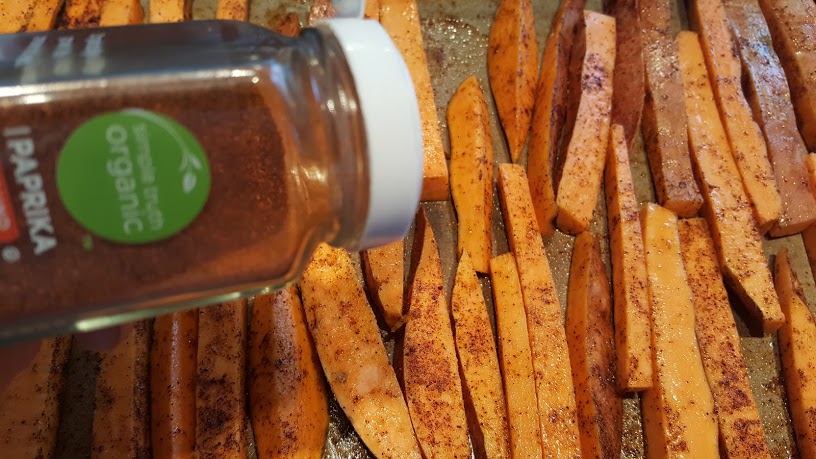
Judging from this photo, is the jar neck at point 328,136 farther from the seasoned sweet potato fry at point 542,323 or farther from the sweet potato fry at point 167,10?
the sweet potato fry at point 167,10

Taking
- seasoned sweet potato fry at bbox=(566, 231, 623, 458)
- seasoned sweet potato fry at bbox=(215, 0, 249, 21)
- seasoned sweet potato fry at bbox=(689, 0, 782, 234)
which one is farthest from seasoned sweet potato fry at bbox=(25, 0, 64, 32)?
seasoned sweet potato fry at bbox=(689, 0, 782, 234)

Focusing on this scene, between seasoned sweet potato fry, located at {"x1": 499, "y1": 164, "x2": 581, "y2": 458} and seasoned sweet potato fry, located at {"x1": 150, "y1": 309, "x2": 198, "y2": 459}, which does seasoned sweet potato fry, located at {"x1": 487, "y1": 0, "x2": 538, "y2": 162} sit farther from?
seasoned sweet potato fry, located at {"x1": 150, "y1": 309, "x2": 198, "y2": 459}

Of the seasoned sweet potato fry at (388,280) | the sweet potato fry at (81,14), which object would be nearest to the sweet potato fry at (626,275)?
the seasoned sweet potato fry at (388,280)

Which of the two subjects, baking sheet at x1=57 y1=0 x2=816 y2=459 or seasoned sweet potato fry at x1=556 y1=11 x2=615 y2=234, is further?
seasoned sweet potato fry at x1=556 y1=11 x2=615 y2=234

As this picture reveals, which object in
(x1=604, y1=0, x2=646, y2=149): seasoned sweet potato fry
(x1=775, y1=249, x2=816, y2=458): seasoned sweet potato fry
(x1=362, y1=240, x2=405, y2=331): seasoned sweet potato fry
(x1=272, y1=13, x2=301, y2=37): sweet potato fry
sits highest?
(x1=272, y1=13, x2=301, y2=37): sweet potato fry

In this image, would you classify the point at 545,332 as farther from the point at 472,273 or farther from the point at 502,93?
the point at 502,93

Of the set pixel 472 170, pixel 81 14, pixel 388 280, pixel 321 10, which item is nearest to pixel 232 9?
pixel 321 10
